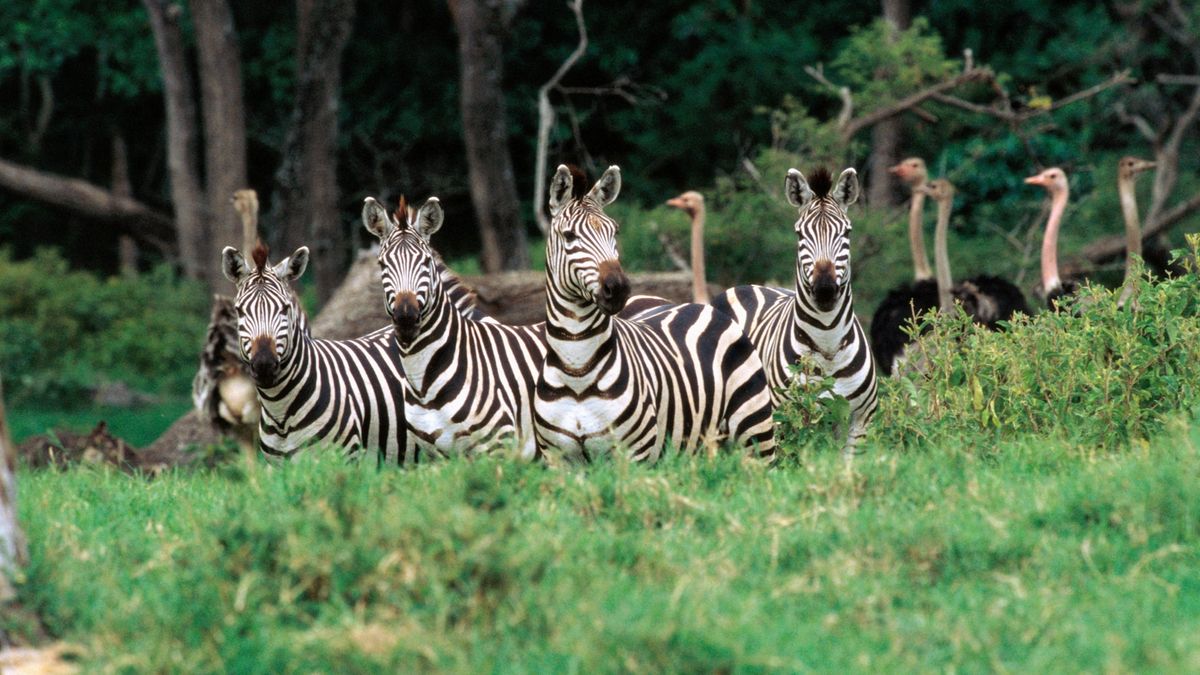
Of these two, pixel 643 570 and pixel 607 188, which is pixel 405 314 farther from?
pixel 643 570

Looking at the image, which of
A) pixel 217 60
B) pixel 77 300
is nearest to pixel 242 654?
pixel 217 60

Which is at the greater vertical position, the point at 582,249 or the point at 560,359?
the point at 582,249

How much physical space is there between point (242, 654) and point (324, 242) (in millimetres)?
14674

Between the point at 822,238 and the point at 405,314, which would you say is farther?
the point at 822,238

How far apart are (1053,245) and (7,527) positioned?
10.5 m

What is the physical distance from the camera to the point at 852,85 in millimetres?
24141

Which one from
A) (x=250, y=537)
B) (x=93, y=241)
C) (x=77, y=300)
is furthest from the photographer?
(x=93, y=241)

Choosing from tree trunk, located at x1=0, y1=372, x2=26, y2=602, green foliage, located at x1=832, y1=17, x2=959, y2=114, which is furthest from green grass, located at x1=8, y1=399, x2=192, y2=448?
tree trunk, located at x1=0, y1=372, x2=26, y2=602

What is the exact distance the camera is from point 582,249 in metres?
7.69

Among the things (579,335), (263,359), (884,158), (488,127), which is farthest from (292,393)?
(884,158)

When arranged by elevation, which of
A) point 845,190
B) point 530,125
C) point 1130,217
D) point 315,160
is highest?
point 530,125

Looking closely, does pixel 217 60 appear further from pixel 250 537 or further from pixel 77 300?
pixel 250 537

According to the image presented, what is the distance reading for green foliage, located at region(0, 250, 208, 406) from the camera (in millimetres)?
Result: 21812

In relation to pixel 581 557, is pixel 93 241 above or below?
above
